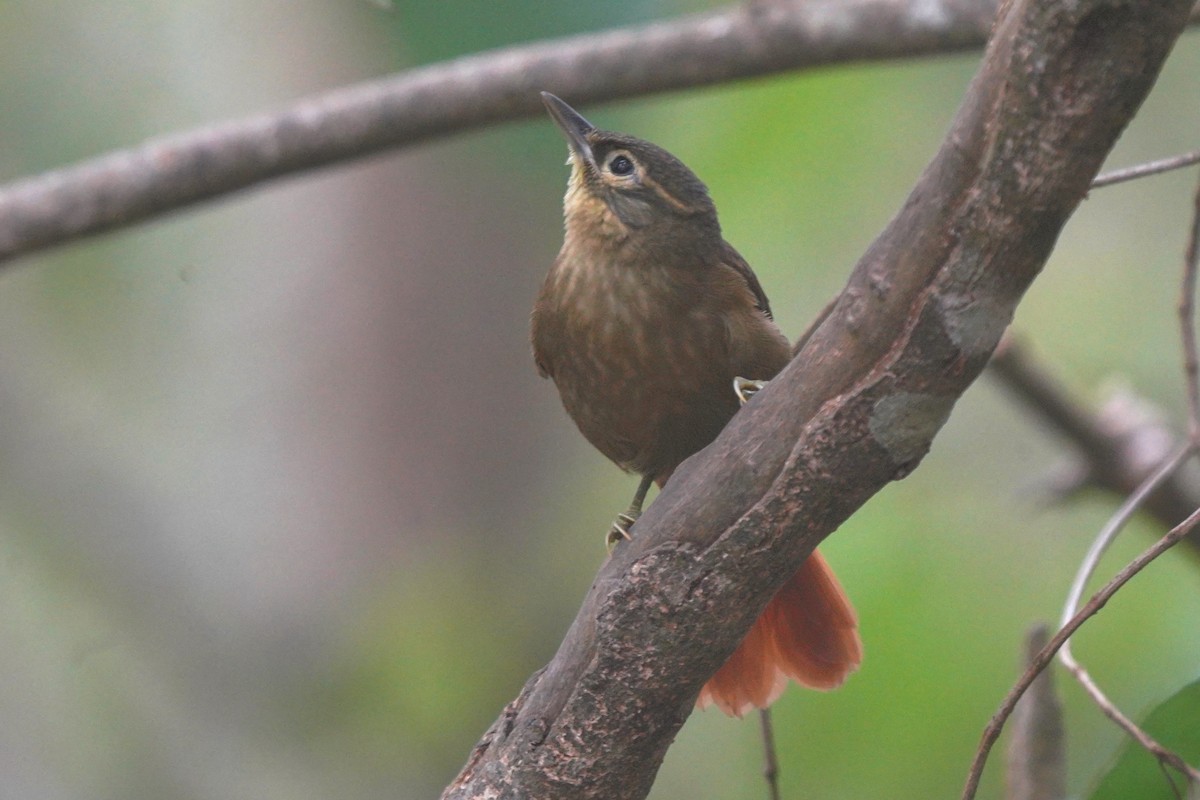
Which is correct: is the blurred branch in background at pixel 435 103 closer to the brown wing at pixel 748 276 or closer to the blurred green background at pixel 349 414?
the brown wing at pixel 748 276

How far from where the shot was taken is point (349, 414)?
230 inches

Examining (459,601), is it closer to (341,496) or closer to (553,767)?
(341,496)

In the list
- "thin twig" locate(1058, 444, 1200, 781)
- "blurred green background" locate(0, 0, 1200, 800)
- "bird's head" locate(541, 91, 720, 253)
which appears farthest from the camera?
"blurred green background" locate(0, 0, 1200, 800)

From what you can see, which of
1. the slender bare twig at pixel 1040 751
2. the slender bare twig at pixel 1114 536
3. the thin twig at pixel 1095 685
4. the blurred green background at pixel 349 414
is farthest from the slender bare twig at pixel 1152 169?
the blurred green background at pixel 349 414

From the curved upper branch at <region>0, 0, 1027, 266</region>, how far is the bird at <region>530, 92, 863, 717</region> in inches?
33.8

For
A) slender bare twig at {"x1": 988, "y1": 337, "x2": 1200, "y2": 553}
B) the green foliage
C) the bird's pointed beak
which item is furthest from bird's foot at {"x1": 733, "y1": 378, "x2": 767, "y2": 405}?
slender bare twig at {"x1": 988, "y1": 337, "x2": 1200, "y2": 553}

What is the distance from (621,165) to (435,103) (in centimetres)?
82

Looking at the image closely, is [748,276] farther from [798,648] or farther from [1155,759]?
[1155,759]

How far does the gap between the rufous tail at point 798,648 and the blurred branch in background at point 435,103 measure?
1.49 m

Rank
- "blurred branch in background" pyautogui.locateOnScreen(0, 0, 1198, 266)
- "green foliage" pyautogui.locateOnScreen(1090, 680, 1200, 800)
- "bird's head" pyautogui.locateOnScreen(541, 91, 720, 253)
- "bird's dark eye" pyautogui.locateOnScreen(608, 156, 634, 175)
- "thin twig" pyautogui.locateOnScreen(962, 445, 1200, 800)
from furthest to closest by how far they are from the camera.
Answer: "blurred branch in background" pyautogui.locateOnScreen(0, 0, 1198, 266), "bird's dark eye" pyautogui.locateOnScreen(608, 156, 634, 175), "bird's head" pyautogui.locateOnScreen(541, 91, 720, 253), "green foliage" pyautogui.locateOnScreen(1090, 680, 1200, 800), "thin twig" pyautogui.locateOnScreen(962, 445, 1200, 800)

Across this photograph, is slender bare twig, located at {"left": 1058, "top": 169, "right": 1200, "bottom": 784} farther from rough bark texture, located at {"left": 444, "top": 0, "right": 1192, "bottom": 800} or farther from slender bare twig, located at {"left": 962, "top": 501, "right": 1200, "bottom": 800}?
rough bark texture, located at {"left": 444, "top": 0, "right": 1192, "bottom": 800}

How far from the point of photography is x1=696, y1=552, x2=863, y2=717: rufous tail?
8.64 feet

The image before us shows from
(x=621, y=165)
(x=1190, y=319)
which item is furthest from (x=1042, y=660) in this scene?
(x=621, y=165)

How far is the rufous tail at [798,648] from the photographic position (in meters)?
2.63
